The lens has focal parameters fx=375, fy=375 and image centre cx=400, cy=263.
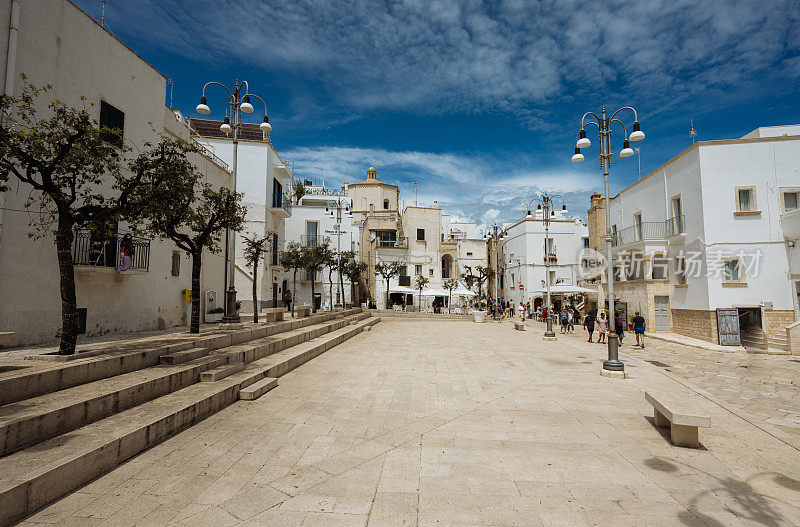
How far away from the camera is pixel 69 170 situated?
21.2ft

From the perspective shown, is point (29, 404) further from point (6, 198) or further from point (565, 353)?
point (565, 353)

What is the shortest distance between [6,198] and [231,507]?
1003 cm

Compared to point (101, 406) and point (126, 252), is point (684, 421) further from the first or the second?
point (126, 252)

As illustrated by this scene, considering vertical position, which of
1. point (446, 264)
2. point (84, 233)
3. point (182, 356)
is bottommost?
point (182, 356)

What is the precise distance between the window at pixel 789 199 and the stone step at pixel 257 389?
25246 mm

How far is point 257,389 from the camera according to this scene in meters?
7.28

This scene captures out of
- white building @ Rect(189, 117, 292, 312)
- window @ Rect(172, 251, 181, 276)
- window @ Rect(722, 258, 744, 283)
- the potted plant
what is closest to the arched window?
white building @ Rect(189, 117, 292, 312)

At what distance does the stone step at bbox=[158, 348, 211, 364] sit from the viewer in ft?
23.8

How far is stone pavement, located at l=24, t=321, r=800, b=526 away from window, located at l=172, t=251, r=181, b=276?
32.7 ft

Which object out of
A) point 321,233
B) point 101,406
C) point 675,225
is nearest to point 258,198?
point 321,233

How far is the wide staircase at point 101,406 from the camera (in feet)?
11.6

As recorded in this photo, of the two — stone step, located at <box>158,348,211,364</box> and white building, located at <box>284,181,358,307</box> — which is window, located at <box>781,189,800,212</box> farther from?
white building, located at <box>284,181,358,307</box>

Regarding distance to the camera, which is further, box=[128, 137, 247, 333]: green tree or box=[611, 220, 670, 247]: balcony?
box=[611, 220, 670, 247]: balcony

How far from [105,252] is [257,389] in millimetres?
7349
